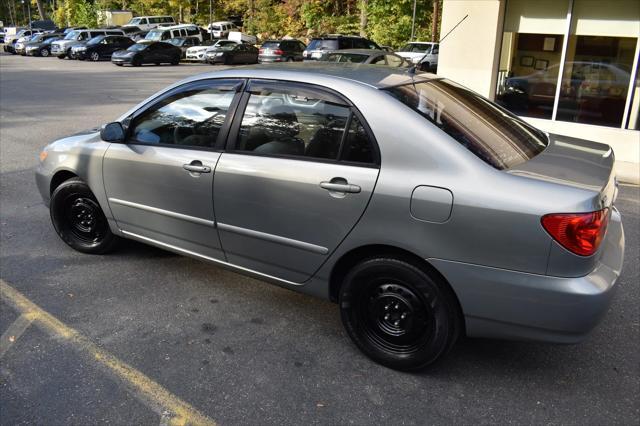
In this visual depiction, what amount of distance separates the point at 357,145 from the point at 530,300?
1.23 meters

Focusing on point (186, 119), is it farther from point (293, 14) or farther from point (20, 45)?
point (20, 45)

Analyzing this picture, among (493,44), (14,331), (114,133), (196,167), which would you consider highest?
(493,44)

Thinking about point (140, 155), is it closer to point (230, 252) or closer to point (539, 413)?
point (230, 252)

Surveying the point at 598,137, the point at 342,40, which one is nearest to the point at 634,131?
the point at 598,137

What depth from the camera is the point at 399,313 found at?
3.08 metres

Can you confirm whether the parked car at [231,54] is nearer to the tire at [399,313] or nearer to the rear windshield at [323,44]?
the rear windshield at [323,44]

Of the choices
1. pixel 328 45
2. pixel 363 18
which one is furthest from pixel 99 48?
pixel 328 45

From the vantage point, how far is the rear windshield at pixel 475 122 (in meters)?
3.01

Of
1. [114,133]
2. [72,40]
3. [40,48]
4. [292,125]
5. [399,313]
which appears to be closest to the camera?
[399,313]

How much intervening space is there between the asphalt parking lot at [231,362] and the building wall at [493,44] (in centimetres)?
628

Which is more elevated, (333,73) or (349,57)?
(333,73)

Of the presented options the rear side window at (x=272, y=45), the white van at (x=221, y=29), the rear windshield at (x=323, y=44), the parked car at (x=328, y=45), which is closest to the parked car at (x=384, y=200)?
the parked car at (x=328, y=45)

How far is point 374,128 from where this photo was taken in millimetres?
3078

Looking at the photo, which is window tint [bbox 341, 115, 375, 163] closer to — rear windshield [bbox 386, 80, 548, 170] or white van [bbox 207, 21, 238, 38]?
rear windshield [bbox 386, 80, 548, 170]
